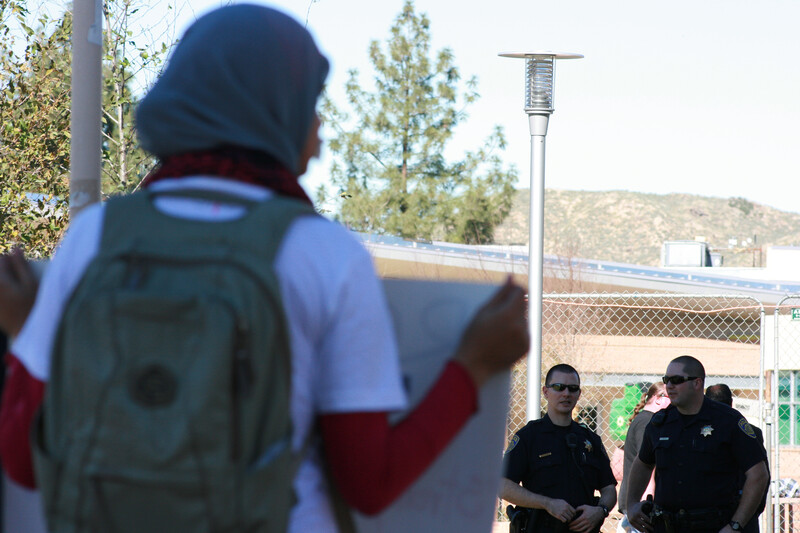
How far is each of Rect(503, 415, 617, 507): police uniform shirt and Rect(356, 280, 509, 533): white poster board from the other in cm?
475

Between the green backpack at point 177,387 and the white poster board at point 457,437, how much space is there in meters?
0.37

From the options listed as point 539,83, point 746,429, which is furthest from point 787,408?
point 746,429

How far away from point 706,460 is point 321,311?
5360 mm

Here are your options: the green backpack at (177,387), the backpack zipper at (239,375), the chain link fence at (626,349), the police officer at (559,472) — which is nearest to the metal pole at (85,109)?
the green backpack at (177,387)

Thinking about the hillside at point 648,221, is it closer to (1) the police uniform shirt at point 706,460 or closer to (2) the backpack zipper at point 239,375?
(1) the police uniform shirt at point 706,460

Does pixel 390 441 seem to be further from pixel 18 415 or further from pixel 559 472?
pixel 559 472

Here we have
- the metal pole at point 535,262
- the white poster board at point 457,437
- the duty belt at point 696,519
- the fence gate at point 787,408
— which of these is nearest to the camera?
the white poster board at point 457,437

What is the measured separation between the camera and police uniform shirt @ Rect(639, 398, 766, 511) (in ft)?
20.3

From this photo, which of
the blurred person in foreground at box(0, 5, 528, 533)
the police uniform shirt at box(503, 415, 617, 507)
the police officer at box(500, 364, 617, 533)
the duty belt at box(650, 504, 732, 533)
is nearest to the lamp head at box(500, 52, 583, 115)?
Answer: the police officer at box(500, 364, 617, 533)

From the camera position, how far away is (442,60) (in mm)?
30562

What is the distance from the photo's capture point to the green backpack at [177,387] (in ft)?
4.16

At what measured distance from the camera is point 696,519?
6117mm

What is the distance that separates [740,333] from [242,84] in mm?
15348

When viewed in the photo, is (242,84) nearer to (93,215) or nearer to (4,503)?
(93,215)
